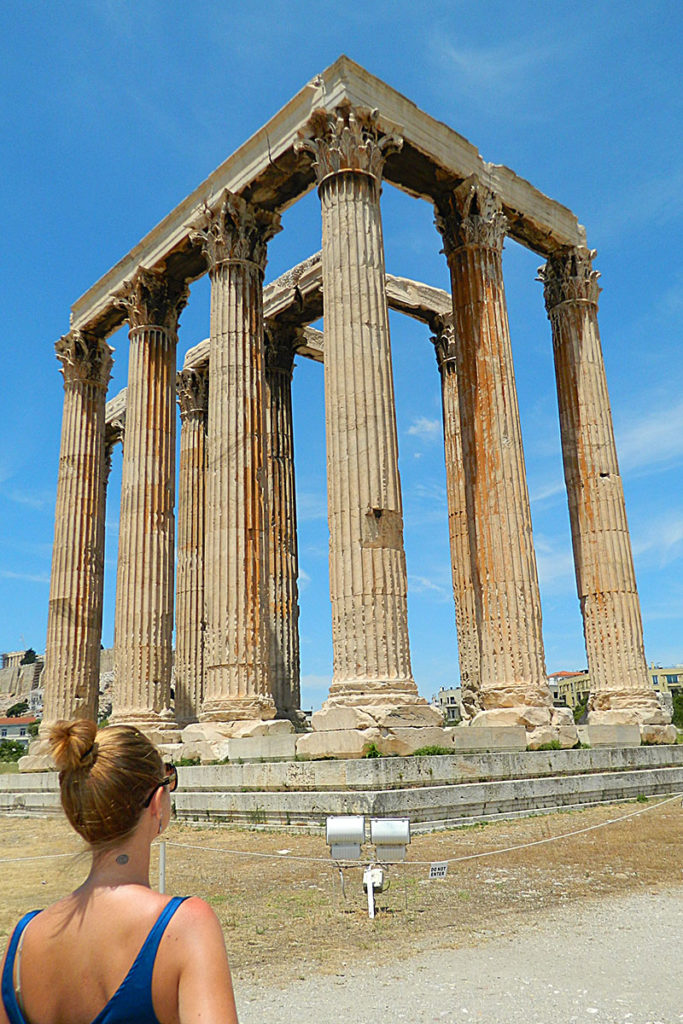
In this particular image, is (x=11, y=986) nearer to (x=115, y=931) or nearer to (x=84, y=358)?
(x=115, y=931)

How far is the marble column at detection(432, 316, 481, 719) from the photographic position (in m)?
27.4

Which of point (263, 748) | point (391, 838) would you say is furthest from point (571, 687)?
point (391, 838)

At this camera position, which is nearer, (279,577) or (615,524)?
(615,524)

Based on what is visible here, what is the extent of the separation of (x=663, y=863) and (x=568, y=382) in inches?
741

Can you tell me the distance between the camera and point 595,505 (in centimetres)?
2630

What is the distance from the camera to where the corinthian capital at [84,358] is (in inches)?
1287

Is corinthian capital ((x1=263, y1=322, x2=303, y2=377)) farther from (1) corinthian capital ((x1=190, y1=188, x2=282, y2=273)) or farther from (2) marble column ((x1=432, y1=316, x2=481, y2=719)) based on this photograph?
(1) corinthian capital ((x1=190, y1=188, x2=282, y2=273))

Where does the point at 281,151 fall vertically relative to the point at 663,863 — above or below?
above

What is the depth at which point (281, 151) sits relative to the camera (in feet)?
76.5

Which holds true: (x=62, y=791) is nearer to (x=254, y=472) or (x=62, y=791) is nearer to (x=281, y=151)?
(x=254, y=472)

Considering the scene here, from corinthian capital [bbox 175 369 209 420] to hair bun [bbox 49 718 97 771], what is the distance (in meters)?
33.1

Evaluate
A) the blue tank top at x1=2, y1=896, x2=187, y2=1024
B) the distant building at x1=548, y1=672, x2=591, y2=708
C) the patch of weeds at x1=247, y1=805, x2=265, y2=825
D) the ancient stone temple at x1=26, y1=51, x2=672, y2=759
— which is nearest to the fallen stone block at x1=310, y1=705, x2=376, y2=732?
the ancient stone temple at x1=26, y1=51, x2=672, y2=759

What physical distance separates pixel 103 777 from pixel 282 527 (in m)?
28.3

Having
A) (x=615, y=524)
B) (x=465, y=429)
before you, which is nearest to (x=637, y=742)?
(x=615, y=524)
